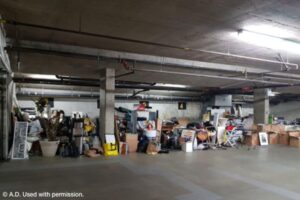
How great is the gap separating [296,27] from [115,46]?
378cm

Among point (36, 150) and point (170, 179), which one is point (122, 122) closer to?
point (36, 150)

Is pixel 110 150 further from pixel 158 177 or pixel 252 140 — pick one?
pixel 252 140

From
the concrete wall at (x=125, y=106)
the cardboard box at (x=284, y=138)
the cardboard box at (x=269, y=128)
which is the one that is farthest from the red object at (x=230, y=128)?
the concrete wall at (x=125, y=106)

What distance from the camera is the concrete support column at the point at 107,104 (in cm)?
757

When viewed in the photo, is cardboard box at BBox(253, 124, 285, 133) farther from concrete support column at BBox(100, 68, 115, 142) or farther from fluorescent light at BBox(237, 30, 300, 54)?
concrete support column at BBox(100, 68, 115, 142)

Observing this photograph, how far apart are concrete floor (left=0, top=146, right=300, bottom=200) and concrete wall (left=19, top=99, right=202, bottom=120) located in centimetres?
671

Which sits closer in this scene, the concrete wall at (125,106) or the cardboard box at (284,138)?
the cardboard box at (284,138)

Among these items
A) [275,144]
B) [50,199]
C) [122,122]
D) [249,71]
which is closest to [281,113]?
[275,144]

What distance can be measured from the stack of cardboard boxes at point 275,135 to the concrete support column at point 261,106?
1010mm

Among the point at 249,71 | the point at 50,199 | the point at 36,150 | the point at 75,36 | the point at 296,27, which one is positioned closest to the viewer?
the point at 50,199

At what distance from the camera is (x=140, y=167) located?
5.57 meters

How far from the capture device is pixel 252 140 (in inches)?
390

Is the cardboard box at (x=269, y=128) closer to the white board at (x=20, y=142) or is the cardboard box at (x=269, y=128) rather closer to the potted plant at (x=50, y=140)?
the potted plant at (x=50, y=140)

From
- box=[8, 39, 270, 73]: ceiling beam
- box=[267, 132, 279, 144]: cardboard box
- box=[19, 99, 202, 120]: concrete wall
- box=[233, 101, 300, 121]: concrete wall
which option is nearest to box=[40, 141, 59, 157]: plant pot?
box=[8, 39, 270, 73]: ceiling beam
